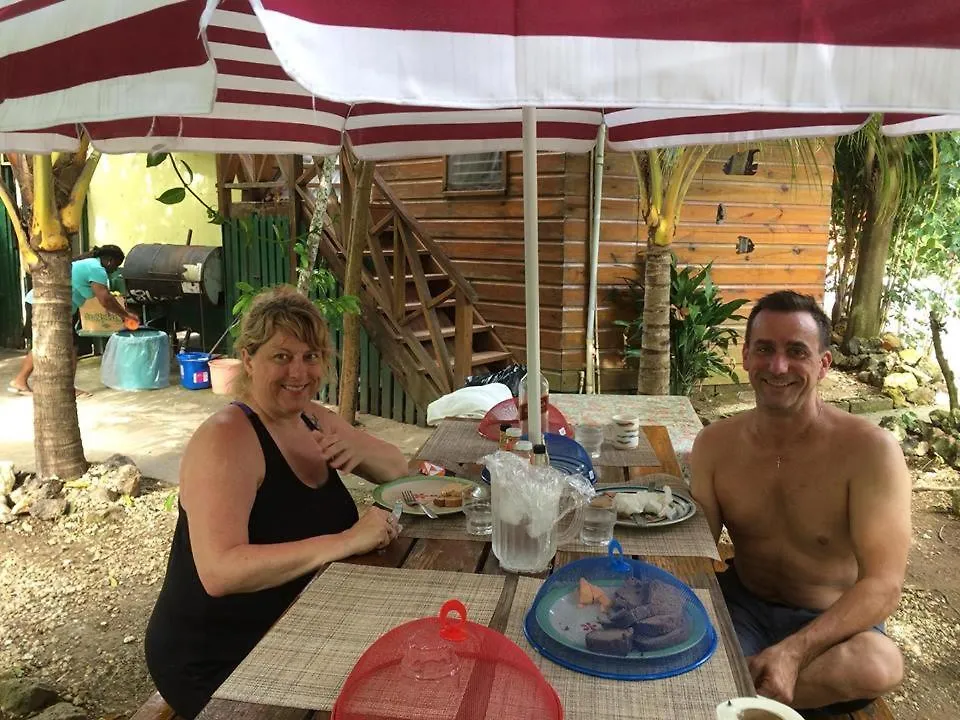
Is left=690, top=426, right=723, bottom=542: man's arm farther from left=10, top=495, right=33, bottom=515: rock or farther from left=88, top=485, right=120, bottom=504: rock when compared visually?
left=10, top=495, right=33, bottom=515: rock

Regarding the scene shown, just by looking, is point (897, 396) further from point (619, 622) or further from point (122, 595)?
point (619, 622)

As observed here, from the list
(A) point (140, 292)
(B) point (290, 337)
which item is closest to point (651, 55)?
(B) point (290, 337)

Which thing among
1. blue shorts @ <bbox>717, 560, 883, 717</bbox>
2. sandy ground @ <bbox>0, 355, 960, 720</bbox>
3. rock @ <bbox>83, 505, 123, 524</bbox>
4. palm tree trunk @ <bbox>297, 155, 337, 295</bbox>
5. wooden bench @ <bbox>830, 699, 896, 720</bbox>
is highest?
palm tree trunk @ <bbox>297, 155, 337, 295</bbox>

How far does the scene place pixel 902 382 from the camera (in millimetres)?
8070

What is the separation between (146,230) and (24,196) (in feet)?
22.1

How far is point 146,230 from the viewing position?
432 inches

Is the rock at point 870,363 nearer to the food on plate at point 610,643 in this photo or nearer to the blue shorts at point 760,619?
the blue shorts at point 760,619

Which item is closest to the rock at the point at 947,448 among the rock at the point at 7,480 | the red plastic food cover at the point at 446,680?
the red plastic food cover at the point at 446,680

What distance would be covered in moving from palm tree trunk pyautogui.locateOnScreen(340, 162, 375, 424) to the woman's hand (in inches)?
139

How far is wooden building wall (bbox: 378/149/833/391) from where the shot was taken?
6848 mm

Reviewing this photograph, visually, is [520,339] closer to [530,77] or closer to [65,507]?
[65,507]

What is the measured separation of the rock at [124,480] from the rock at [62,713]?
84.7 inches

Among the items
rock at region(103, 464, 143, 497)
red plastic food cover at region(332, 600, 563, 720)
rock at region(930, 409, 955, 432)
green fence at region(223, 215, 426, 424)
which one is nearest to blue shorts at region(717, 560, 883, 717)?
red plastic food cover at region(332, 600, 563, 720)

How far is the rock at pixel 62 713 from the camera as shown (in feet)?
8.45
